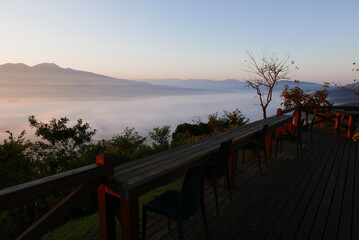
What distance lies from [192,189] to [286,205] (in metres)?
1.85

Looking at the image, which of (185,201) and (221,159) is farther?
(221,159)

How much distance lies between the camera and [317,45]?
17828mm

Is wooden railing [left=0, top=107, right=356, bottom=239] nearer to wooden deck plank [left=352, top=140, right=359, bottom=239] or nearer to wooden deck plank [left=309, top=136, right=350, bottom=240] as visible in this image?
wooden deck plank [left=309, top=136, right=350, bottom=240]

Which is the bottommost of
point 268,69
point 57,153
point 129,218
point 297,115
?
point 57,153

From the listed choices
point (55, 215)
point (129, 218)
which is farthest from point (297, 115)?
point (55, 215)

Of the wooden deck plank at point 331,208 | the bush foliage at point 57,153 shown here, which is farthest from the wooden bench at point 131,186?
the bush foliage at point 57,153

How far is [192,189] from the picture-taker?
2.03 metres

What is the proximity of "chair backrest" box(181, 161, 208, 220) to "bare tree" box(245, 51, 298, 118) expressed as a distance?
12.4 m

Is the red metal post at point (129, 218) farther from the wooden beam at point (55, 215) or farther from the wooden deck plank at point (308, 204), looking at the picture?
the wooden deck plank at point (308, 204)

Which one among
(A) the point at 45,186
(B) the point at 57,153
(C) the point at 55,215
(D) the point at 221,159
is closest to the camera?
(A) the point at 45,186

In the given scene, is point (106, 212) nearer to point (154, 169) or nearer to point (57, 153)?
point (154, 169)

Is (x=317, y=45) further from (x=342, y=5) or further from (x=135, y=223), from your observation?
(x=135, y=223)

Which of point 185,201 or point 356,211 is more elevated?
point 185,201

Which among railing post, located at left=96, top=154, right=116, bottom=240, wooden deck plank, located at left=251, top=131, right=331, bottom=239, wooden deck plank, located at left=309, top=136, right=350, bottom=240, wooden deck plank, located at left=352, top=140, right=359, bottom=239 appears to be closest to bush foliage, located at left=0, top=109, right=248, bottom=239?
railing post, located at left=96, top=154, right=116, bottom=240
